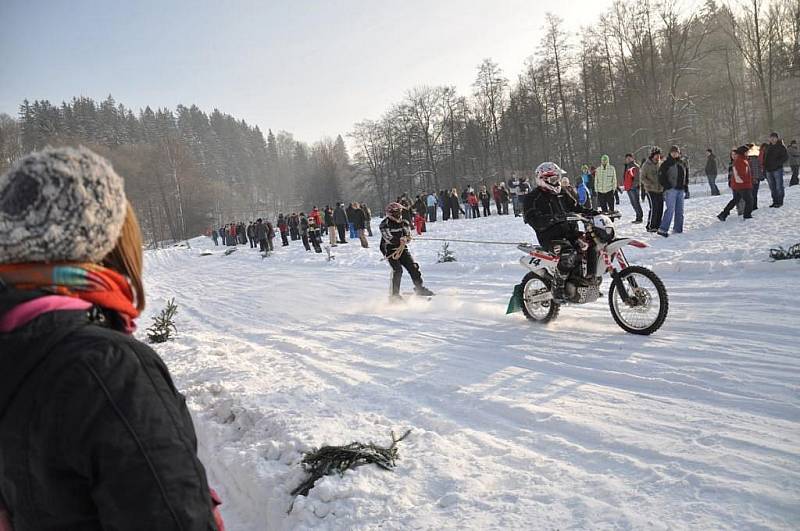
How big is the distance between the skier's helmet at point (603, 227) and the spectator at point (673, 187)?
6717 millimetres

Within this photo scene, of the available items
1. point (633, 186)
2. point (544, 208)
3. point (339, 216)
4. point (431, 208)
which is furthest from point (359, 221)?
point (544, 208)

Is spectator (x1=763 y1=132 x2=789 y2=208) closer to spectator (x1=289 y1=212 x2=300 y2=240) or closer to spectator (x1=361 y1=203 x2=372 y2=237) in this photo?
spectator (x1=361 y1=203 x2=372 y2=237)

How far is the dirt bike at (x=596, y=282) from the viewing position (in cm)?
592

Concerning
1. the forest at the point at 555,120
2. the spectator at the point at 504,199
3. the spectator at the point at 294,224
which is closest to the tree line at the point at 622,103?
the forest at the point at 555,120

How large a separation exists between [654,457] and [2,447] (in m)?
3.58

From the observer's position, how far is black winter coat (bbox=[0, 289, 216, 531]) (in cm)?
116

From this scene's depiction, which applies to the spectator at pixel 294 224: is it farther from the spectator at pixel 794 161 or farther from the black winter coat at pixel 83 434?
the black winter coat at pixel 83 434

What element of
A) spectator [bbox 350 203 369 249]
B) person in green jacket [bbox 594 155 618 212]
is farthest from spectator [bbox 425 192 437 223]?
person in green jacket [bbox 594 155 618 212]

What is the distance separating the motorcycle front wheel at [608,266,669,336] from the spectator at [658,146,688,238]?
6.92 m

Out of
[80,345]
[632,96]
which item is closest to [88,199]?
[80,345]

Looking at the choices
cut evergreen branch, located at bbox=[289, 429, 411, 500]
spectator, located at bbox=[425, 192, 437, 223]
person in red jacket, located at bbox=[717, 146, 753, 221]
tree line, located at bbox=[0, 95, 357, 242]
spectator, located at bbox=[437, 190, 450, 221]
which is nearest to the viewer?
cut evergreen branch, located at bbox=[289, 429, 411, 500]

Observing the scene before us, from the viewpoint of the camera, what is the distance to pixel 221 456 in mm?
A: 4188

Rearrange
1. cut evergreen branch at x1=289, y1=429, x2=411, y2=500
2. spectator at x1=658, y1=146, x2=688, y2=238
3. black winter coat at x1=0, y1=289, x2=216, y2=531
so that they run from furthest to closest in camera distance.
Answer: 1. spectator at x1=658, y1=146, x2=688, y2=238
2. cut evergreen branch at x1=289, y1=429, x2=411, y2=500
3. black winter coat at x1=0, y1=289, x2=216, y2=531

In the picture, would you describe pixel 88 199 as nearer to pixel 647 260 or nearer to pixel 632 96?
pixel 647 260
